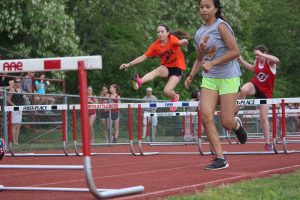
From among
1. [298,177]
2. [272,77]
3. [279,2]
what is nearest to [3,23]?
[272,77]

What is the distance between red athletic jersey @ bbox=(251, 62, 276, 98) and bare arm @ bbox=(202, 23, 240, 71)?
4.43m

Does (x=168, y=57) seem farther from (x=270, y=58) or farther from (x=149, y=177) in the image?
(x=149, y=177)

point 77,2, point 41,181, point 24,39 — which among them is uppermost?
point 77,2

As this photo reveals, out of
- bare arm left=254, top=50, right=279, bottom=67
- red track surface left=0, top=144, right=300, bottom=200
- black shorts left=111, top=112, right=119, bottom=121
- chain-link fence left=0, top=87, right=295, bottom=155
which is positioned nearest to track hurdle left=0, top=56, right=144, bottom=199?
red track surface left=0, top=144, right=300, bottom=200

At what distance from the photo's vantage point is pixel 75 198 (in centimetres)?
634

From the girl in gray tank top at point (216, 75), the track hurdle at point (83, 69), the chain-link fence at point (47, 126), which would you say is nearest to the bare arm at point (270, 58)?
the girl in gray tank top at point (216, 75)

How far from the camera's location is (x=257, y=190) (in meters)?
6.59

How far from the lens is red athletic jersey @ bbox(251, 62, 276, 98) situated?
13.3m

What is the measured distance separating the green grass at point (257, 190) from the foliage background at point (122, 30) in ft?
64.7

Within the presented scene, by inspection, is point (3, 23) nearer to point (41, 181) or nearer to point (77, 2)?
point (77, 2)

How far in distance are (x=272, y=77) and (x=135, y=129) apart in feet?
27.7

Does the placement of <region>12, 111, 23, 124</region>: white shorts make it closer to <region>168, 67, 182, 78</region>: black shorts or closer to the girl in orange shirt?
the girl in orange shirt

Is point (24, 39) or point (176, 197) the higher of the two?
point (24, 39)

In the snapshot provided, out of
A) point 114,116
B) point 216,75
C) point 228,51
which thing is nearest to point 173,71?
point 216,75
